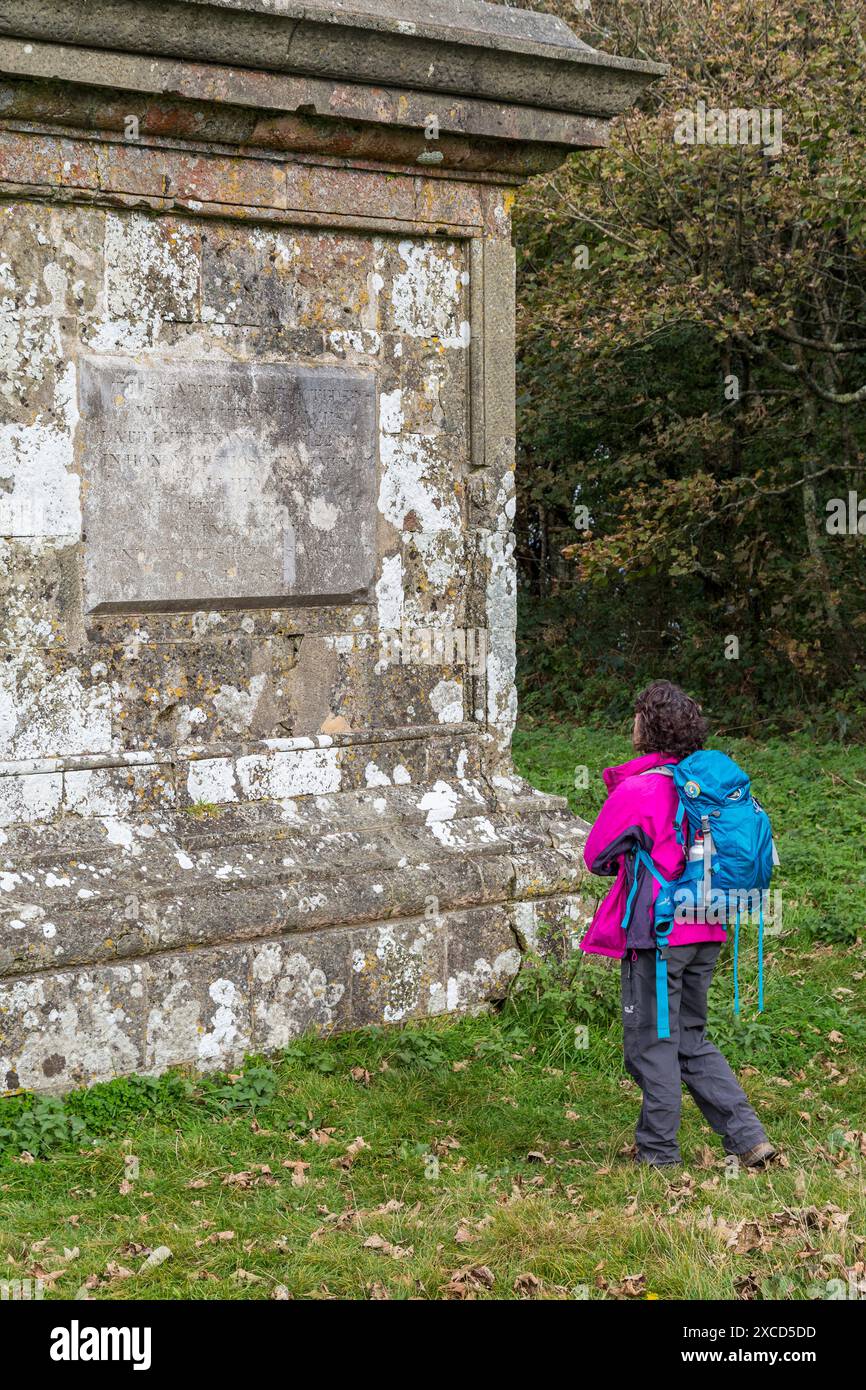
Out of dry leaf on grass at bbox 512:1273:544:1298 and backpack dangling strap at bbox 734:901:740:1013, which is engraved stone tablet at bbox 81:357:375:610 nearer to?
backpack dangling strap at bbox 734:901:740:1013

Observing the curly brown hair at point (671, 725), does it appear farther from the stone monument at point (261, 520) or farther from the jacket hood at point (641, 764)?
the stone monument at point (261, 520)

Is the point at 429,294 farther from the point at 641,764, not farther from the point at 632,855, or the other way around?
the point at 632,855

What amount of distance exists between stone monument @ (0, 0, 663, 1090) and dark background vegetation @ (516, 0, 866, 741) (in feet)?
15.3

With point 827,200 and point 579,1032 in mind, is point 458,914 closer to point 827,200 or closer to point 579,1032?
point 579,1032

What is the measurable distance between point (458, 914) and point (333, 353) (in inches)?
87.6

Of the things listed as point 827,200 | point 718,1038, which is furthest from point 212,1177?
point 827,200

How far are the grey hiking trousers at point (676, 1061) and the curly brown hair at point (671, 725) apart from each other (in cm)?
62

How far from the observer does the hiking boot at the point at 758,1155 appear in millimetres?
4801

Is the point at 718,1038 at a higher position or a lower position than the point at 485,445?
lower

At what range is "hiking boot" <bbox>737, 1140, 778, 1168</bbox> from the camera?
480 cm

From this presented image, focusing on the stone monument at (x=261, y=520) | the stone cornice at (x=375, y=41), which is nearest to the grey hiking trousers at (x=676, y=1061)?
the stone monument at (x=261, y=520)

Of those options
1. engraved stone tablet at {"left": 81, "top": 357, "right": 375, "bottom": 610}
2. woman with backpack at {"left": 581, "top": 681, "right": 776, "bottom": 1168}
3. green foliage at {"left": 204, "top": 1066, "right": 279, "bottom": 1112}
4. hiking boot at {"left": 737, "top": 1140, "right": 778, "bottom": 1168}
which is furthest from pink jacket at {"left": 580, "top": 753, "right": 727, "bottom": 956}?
engraved stone tablet at {"left": 81, "top": 357, "right": 375, "bottom": 610}

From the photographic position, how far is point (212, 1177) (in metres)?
4.70

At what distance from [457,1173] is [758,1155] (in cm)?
95
